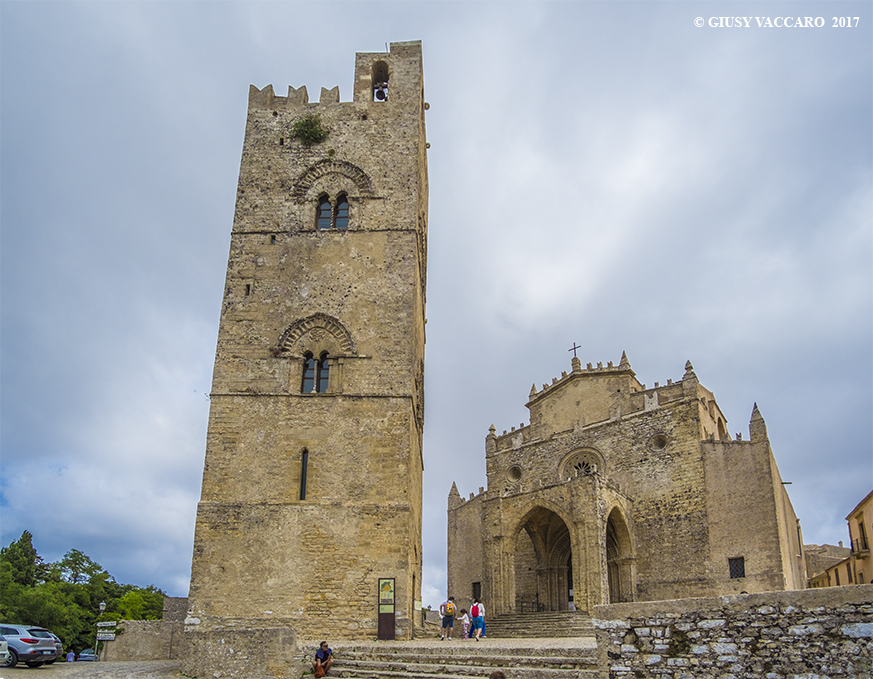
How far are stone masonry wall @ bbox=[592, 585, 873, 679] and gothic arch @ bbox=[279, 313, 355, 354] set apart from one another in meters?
10.4

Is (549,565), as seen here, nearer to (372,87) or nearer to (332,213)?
(332,213)

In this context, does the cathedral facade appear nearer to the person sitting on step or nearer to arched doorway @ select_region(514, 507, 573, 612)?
arched doorway @ select_region(514, 507, 573, 612)

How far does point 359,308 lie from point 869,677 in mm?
12980

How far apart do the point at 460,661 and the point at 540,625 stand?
35.7ft

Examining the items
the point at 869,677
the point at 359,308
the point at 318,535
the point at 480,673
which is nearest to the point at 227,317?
the point at 359,308

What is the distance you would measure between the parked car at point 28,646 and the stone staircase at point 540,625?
38.3 ft

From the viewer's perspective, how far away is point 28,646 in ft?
40.6

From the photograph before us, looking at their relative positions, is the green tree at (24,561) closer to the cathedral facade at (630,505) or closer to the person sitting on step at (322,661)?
A: the cathedral facade at (630,505)

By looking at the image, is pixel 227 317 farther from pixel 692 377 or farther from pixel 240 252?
pixel 692 377

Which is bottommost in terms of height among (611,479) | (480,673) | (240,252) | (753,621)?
(480,673)

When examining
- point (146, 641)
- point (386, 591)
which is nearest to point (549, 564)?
point (386, 591)

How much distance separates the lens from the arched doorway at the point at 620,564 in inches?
982

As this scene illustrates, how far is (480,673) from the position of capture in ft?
32.3

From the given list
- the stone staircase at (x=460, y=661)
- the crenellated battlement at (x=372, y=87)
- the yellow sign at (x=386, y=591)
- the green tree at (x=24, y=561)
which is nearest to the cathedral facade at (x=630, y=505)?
the yellow sign at (x=386, y=591)
